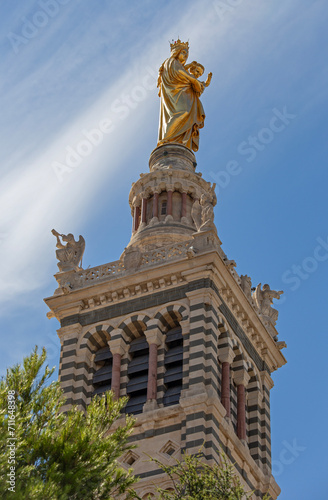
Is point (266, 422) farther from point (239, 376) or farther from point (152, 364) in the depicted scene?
point (152, 364)

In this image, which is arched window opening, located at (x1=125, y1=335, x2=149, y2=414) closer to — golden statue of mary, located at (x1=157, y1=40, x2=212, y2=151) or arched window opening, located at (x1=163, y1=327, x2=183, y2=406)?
arched window opening, located at (x1=163, y1=327, x2=183, y2=406)

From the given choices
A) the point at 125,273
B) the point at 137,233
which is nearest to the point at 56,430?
the point at 125,273

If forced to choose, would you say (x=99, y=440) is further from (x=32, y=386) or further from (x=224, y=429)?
(x=224, y=429)

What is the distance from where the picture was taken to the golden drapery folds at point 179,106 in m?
54.2

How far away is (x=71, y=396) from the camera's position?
140ft

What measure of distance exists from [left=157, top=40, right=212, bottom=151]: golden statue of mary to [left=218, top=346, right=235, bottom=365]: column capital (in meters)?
13.2

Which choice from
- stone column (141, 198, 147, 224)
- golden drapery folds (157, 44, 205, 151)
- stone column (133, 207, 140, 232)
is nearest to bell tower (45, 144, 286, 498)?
stone column (141, 198, 147, 224)

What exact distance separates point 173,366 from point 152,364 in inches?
29.7

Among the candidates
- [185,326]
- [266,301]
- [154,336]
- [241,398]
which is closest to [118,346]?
[154,336]

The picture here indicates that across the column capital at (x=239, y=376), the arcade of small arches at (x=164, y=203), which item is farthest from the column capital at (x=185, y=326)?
the arcade of small arches at (x=164, y=203)

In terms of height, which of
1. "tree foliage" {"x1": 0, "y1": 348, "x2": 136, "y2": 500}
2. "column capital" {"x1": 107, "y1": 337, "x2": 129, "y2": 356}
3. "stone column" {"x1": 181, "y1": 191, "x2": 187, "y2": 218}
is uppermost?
"stone column" {"x1": 181, "y1": 191, "x2": 187, "y2": 218}

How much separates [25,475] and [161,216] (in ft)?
83.7

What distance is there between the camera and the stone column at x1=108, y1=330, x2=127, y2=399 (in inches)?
1680

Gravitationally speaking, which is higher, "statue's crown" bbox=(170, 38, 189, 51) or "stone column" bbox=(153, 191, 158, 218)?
"statue's crown" bbox=(170, 38, 189, 51)
